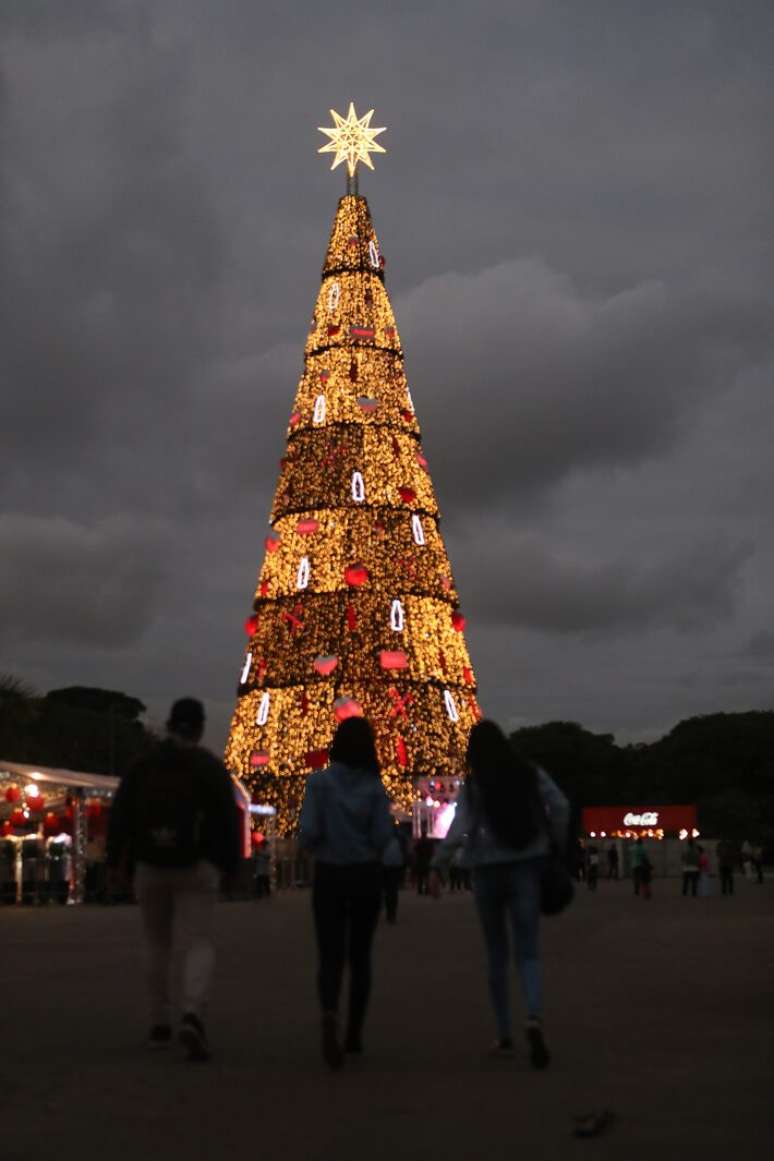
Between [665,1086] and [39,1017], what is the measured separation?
4769 millimetres

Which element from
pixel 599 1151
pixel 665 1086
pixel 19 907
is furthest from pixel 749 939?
pixel 19 907

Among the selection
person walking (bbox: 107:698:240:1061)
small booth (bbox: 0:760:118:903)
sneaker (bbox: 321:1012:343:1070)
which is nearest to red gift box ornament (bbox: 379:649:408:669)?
small booth (bbox: 0:760:118:903)

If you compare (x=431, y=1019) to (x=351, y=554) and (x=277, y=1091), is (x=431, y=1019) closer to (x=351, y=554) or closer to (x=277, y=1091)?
(x=277, y=1091)

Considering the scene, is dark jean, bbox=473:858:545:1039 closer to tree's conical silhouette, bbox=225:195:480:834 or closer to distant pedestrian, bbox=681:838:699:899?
distant pedestrian, bbox=681:838:699:899

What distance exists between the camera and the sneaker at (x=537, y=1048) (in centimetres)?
832

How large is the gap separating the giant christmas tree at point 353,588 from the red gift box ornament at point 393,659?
0.04 m

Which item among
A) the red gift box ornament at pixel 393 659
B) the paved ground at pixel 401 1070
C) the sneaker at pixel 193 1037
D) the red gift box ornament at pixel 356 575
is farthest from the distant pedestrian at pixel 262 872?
the sneaker at pixel 193 1037

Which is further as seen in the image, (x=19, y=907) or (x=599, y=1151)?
(x=19, y=907)

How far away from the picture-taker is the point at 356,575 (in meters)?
44.6

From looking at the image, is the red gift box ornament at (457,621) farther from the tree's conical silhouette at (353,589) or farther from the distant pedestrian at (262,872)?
the distant pedestrian at (262,872)

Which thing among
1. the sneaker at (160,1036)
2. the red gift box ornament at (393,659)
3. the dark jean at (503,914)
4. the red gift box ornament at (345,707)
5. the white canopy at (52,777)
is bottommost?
the sneaker at (160,1036)

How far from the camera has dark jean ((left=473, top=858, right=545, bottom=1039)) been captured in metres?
8.81

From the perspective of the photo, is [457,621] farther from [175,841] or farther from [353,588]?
[175,841]

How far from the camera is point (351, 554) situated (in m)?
45.8
